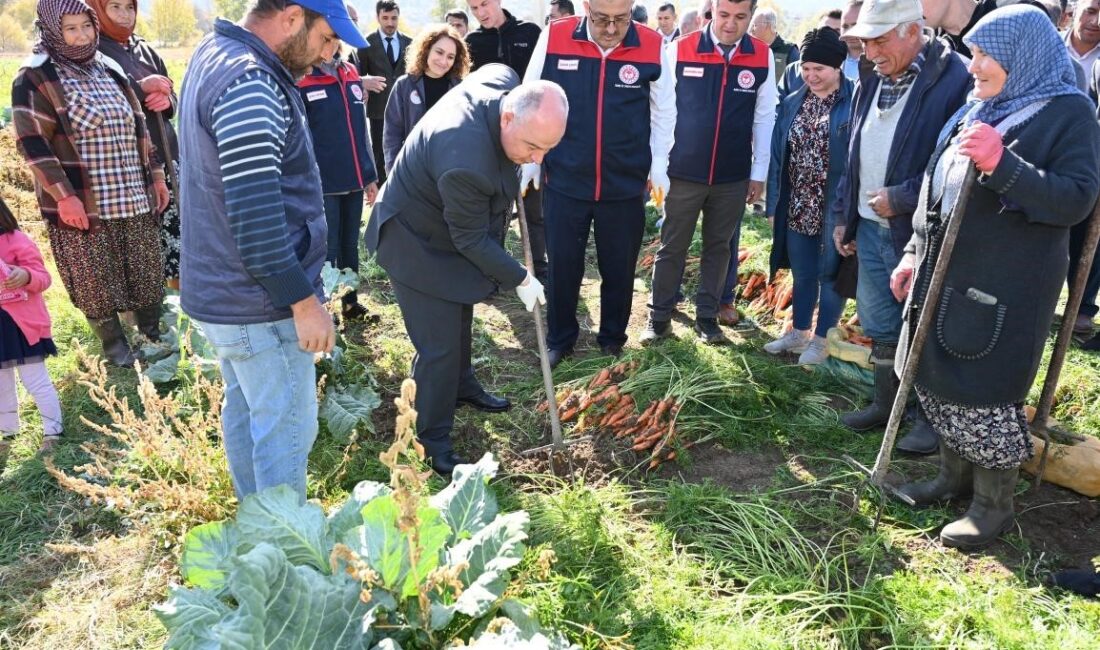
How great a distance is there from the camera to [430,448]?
3.73m

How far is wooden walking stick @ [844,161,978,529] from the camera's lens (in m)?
2.57

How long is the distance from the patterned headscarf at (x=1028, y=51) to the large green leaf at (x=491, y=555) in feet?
7.40

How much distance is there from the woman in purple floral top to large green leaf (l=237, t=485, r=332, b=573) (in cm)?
318

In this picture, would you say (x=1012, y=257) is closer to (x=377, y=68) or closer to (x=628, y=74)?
(x=628, y=74)

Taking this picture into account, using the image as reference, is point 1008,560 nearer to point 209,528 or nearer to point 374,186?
point 209,528

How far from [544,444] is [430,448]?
0.62m

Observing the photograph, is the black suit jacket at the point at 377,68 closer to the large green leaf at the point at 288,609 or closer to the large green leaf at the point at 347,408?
the large green leaf at the point at 347,408

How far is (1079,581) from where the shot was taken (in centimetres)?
271

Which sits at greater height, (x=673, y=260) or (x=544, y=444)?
(x=673, y=260)

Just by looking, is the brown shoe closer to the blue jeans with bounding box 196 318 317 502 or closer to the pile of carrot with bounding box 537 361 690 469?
the pile of carrot with bounding box 537 361 690 469

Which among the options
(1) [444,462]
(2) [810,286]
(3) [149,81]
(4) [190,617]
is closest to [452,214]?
(1) [444,462]

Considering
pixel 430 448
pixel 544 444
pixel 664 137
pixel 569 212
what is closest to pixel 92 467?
pixel 430 448

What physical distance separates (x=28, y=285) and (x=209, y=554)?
2.20m

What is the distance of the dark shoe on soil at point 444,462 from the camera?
12.1 ft
